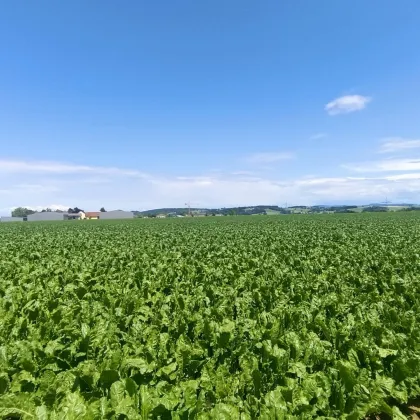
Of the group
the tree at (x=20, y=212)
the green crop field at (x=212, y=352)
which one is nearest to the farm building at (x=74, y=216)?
the tree at (x=20, y=212)

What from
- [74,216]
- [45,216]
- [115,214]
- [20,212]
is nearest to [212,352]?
[115,214]

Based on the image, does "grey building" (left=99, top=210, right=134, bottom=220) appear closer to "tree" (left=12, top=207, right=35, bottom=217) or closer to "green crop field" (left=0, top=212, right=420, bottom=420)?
"tree" (left=12, top=207, right=35, bottom=217)

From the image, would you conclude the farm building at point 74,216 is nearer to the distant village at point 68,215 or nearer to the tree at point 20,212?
the distant village at point 68,215

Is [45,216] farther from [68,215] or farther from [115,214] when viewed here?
[115,214]

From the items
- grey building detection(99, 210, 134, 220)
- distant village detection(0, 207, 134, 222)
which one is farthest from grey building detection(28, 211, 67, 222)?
grey building detection(99, 210, 134, 220)

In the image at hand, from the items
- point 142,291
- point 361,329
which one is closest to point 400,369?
point 361,329

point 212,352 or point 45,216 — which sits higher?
point 45,216

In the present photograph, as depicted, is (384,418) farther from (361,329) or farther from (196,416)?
(196,416)

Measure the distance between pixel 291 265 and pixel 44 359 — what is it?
8278 millimetres

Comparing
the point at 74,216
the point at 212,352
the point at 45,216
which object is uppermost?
the point at 45,216

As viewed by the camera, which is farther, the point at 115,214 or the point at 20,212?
the point at 20,212

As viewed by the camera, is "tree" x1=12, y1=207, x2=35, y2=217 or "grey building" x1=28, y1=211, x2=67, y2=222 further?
"tree" x1=12, y1=207, x2=35, y2=217

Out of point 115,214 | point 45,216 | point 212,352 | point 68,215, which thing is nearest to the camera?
point 212,352

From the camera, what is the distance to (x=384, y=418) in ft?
12.4
